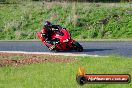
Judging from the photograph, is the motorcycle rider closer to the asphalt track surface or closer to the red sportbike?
the red sportbike

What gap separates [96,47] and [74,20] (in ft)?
30.0

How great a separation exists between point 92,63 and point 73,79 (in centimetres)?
367

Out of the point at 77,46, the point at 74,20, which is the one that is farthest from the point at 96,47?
the point at 74,20

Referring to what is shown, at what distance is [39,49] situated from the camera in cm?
2280

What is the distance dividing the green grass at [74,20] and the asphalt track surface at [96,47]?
4.26 meters

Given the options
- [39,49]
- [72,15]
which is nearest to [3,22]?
[72,15]

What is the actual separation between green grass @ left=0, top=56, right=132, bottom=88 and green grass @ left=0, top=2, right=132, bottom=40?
12339 mm

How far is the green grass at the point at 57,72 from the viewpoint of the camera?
38.7 ft

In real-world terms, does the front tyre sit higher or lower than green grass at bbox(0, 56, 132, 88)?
lower

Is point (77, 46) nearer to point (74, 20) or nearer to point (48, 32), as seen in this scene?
A: point (48, 32)

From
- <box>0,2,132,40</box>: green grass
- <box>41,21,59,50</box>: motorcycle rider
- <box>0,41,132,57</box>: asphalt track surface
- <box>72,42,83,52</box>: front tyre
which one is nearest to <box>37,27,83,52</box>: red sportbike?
<box>72,42,83,52</box>: front tyre

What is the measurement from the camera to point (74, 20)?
104ft

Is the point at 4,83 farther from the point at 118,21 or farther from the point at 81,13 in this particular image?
the point at 81,13

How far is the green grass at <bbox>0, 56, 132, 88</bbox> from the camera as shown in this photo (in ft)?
38.7
